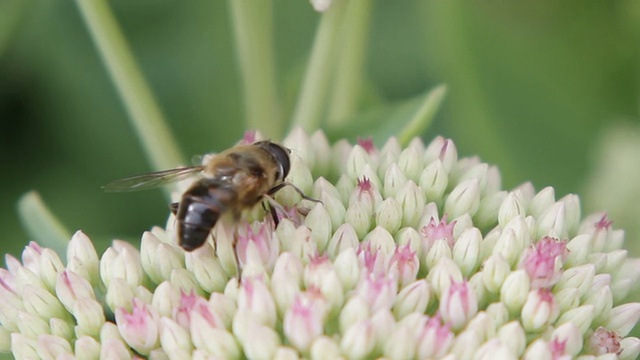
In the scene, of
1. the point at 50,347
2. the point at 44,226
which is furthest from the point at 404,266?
the point at 44,226

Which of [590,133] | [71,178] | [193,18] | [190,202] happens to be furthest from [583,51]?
[190,202]

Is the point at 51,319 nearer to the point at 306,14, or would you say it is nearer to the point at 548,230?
the point at 548,230

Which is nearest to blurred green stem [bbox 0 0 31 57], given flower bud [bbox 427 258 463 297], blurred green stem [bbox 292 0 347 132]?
blurred green stem [bbox 292 0 347 132]

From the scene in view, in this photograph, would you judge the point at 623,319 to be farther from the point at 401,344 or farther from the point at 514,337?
the point at 401,344

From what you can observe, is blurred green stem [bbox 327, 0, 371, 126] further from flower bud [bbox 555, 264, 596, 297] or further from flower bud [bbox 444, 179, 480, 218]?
flower bud [bbox 555, 264, 596, 297]

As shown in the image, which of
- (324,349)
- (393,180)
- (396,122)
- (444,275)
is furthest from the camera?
(396,122)

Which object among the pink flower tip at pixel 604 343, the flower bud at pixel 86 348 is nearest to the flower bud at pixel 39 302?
A: the flower bud at pixel 86 348
